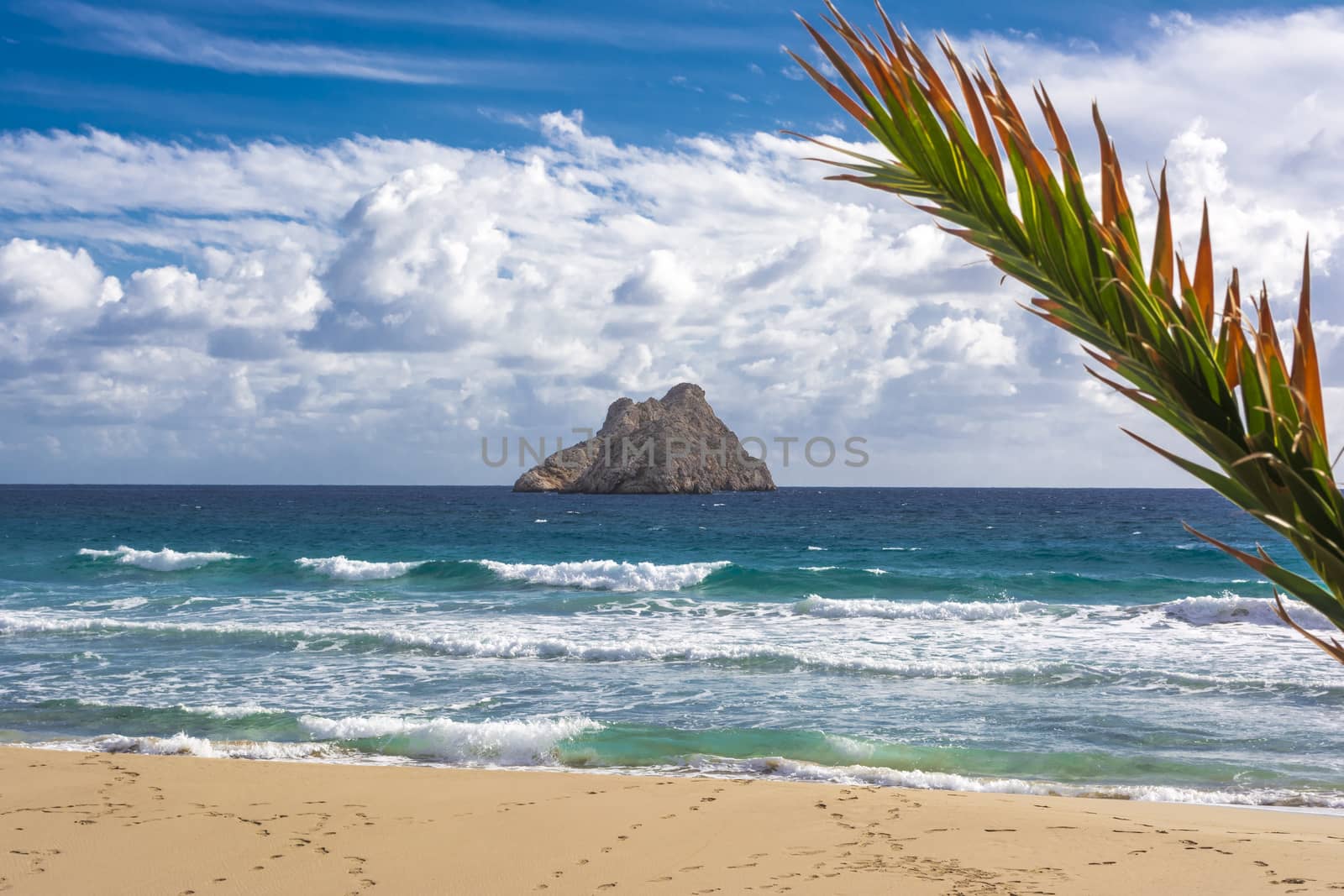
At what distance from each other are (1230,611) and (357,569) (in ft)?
75.8

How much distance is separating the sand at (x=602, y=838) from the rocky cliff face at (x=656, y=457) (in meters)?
95.8

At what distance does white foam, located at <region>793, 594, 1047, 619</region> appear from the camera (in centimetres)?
2052

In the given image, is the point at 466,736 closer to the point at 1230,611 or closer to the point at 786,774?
the point at 786,774

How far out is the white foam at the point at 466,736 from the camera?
31.3 feet

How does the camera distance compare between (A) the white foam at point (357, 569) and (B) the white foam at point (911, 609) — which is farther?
(A) the white foam at point (357, 569)

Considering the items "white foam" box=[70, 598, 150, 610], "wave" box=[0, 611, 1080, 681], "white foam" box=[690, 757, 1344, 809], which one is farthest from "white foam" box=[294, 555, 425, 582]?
"white foam" box=[690, 757, 1344, 809]

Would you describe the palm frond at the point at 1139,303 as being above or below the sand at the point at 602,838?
above

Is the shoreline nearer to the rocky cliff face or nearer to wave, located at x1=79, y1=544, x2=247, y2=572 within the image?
wave, located at x1=79, y1=544, x2=247, y2=572

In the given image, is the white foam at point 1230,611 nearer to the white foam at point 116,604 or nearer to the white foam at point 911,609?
the white foam at point 911,609

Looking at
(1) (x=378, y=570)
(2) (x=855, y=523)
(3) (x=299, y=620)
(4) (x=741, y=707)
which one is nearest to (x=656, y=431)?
(2) (x=855, y=523)

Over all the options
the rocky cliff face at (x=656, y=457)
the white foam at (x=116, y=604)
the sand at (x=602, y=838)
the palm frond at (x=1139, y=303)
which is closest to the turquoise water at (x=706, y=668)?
→ the white foam at (x=116, y=604)

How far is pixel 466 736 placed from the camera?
9.91m

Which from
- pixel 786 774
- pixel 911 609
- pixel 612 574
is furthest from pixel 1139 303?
pixel 612 574

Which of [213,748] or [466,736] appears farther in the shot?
[466,736]
